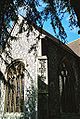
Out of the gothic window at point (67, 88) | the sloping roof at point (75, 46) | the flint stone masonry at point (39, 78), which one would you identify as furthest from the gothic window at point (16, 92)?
the sloping roof at point (75, 46)

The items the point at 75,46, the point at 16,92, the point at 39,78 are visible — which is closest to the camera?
the point at 39,78

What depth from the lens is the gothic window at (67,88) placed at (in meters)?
15.4

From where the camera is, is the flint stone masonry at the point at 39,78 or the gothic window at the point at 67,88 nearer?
the flint stone masonry at the point at 39,78

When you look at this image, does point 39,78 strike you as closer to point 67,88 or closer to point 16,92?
point 16,92

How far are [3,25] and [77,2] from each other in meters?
2.11

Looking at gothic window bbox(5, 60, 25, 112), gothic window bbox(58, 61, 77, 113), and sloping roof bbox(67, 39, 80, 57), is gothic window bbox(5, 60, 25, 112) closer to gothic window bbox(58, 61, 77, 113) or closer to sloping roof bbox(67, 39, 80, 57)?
gothic window bbox(58, 61, 77, 113)

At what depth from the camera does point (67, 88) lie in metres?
16.3

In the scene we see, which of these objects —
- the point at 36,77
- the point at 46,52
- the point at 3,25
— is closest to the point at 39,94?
the point at 36,77

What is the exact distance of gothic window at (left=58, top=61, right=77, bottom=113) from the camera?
1539 centimetres

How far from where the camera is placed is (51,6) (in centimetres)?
561

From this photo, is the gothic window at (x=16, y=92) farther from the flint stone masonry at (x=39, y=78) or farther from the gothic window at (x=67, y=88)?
the gothic window at (x=67, y=88)

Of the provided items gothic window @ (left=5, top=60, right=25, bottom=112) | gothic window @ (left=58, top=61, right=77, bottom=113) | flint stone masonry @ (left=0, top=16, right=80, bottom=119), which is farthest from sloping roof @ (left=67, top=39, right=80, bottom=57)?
gothic window @ (left=5, top=60, right=25, bottom=112)

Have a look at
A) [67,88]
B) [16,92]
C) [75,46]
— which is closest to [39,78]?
[16,92]

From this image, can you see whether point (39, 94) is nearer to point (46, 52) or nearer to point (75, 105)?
point (46, 52)
